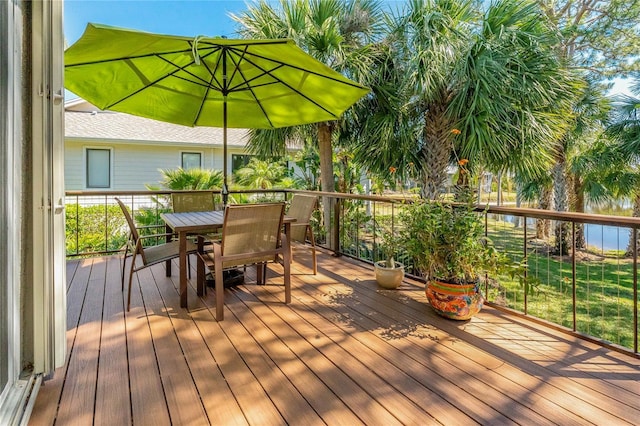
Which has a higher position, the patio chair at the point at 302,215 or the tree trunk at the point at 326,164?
the tree trunk at the point at 326,164

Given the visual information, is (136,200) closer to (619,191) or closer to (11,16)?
(11,16)

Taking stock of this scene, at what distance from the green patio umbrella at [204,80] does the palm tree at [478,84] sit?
1905 mm

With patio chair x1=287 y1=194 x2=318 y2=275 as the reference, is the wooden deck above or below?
below

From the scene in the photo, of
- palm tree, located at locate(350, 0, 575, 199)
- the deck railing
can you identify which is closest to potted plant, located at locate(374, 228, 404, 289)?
the deck railing

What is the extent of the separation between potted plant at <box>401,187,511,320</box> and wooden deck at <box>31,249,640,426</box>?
7.4 inches

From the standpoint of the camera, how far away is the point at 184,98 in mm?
4070

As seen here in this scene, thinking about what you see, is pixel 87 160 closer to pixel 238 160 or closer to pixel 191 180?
pixel 238 160

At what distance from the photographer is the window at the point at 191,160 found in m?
10.7

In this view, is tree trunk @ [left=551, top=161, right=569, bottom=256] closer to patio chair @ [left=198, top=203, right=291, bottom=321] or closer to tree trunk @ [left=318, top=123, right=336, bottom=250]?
tree trunk @ [left=318, top=123, right=336, bottom=250]

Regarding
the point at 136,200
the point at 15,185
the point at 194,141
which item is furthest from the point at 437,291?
the point at 194,141

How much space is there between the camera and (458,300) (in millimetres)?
2742

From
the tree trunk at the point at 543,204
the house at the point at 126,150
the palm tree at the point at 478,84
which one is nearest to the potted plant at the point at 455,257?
the palm tree at the point at 478,84

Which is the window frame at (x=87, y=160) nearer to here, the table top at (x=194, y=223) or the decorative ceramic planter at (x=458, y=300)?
the table top at (x=194, y=223)

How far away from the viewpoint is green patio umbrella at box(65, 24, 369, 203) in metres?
2.62
